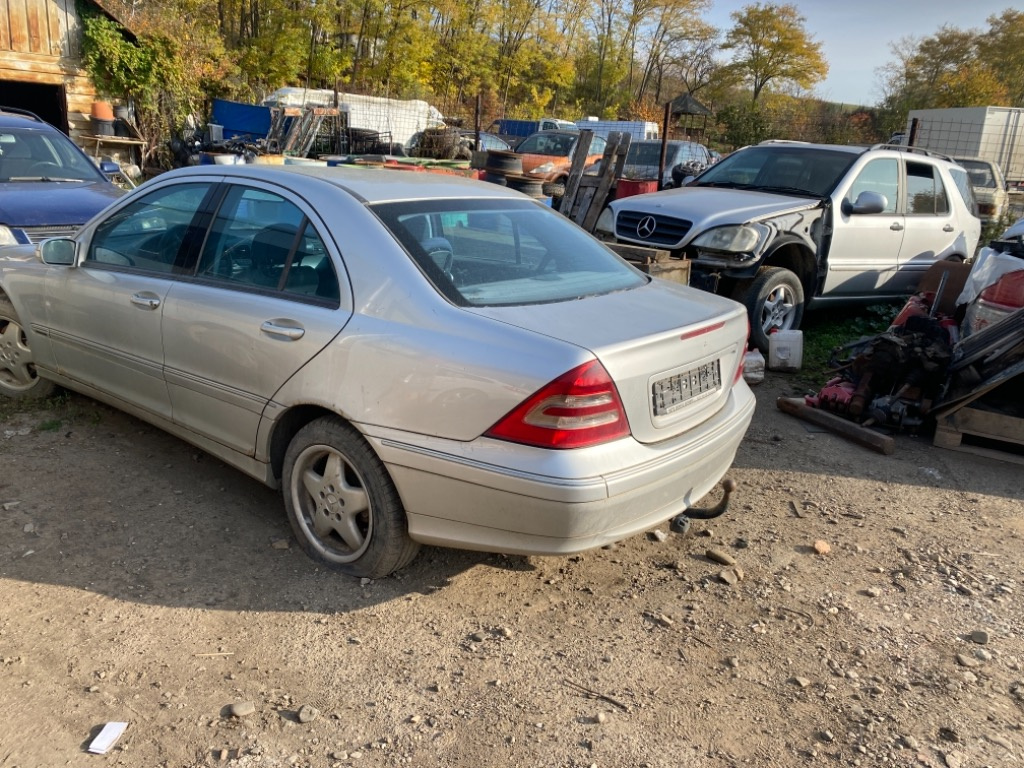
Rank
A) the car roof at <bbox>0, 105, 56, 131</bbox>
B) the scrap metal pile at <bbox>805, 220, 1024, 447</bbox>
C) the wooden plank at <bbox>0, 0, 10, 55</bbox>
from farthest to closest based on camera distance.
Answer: the wooden plank at <bbox>0, 0, 10, 55</bbox>, the car roof at <bbox>0, 105, 56, 131</bbox>, the scrap metal pile at <bbox>805, 220, 1024, 447</bbox>

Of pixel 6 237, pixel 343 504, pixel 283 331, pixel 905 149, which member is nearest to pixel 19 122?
pixel 6 237

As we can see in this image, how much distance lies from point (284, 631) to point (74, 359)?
2.42 metres

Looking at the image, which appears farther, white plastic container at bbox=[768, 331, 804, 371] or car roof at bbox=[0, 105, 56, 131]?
car roof at bbox=[0, 105, 56, 131]

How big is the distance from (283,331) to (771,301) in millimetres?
4943

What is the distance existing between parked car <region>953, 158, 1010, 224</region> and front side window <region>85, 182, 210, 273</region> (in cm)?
1130

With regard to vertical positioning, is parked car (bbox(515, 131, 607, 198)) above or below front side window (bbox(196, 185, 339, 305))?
above

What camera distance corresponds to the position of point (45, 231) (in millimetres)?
6348

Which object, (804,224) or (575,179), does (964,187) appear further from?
(575,179)

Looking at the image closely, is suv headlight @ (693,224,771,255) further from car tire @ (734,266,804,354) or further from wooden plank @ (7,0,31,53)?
wooden plank @ (7,0,31,53)

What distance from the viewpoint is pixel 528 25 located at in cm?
4788

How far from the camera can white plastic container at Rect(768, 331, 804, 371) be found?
666 cm

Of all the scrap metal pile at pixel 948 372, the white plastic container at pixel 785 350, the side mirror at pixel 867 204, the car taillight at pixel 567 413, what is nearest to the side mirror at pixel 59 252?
the car taillight at pixel 567 413

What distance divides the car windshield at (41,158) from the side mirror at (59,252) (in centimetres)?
378

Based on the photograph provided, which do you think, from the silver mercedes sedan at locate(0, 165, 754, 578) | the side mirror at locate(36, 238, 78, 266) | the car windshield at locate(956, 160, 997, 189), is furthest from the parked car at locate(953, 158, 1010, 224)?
the side mirror at locate(36, 238, 78, 266)
